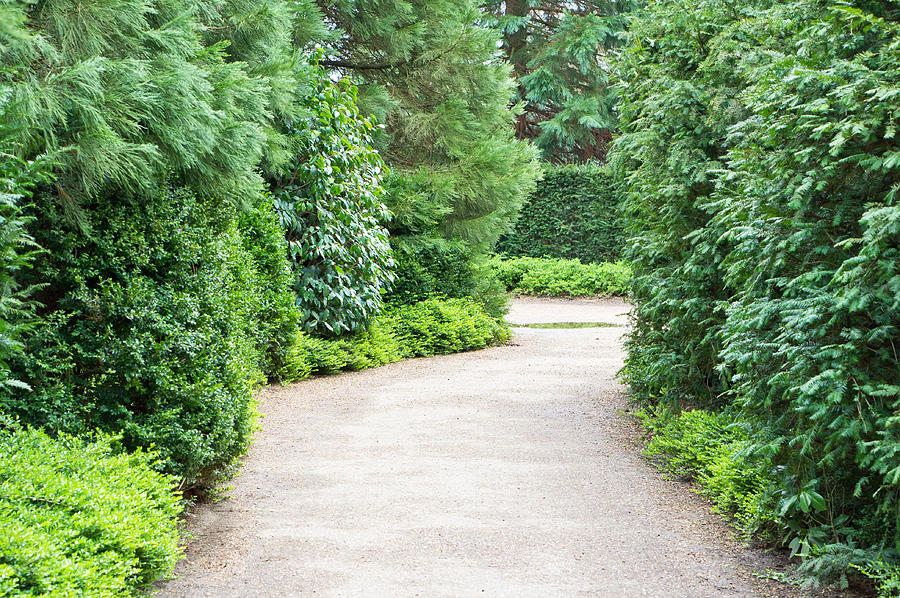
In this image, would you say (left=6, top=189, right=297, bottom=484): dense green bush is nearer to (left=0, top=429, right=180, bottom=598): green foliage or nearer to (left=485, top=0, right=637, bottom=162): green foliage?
(left=0, top=429, right=180, bottom=598): green foliage

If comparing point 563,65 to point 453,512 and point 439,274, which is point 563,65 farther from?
point 453,512

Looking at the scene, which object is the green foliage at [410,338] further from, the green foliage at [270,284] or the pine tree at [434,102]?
the pine tree at [434,102]

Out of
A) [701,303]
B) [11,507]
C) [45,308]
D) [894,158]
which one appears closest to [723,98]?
[701,303]

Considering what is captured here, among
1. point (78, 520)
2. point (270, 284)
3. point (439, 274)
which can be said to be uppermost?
point (270, 284)

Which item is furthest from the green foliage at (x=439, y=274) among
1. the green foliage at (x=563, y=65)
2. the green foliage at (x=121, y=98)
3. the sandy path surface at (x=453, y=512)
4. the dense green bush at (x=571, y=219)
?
the green foliage at (x=563, y=65)

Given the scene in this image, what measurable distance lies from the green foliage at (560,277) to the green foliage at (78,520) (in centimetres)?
1601

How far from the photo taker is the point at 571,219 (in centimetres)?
2158

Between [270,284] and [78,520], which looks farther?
[270,284]

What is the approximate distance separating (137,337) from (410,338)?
7.05 meters

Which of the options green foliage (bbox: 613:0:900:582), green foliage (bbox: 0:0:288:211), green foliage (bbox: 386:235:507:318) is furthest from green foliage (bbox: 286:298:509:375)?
green foliage (bbox: 613:0:900:582)

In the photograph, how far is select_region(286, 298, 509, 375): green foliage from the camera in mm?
9117

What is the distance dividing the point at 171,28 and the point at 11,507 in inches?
104

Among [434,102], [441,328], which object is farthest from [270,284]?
[434,102]

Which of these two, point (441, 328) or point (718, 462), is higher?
point (441, 328)
